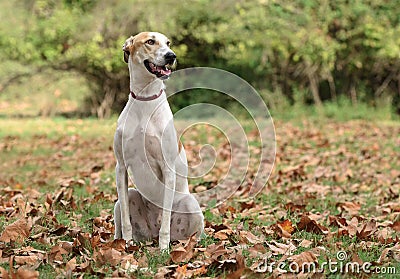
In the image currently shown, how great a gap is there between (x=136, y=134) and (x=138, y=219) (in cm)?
66

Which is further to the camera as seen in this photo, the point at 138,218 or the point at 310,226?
the point at 310,226

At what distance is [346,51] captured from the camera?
15516mm

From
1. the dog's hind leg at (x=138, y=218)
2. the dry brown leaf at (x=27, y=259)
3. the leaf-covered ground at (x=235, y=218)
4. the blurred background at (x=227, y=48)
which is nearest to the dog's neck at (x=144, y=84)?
the dog's hind leg at (x=138, y=218)

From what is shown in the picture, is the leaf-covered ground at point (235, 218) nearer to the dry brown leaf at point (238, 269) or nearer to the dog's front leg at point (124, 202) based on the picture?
the dry brown leaf at point (238, 269)

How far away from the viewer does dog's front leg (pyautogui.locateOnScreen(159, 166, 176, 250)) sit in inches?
153

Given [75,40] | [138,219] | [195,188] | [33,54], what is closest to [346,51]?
[75,40]

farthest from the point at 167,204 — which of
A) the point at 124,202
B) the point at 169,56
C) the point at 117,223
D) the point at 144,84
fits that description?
the point at 169,56

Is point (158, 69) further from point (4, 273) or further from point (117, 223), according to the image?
point (4, 273)

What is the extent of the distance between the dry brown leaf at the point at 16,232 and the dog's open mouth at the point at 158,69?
4.49 feet

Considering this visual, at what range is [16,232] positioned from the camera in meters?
3.92

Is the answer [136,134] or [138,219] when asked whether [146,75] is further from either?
[138,219]

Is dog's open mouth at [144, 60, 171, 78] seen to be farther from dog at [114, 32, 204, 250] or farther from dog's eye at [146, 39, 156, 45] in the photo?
dog's eye at [146, 39, 156, 45]

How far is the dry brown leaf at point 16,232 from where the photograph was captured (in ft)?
12.6

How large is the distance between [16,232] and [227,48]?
12.1 m
